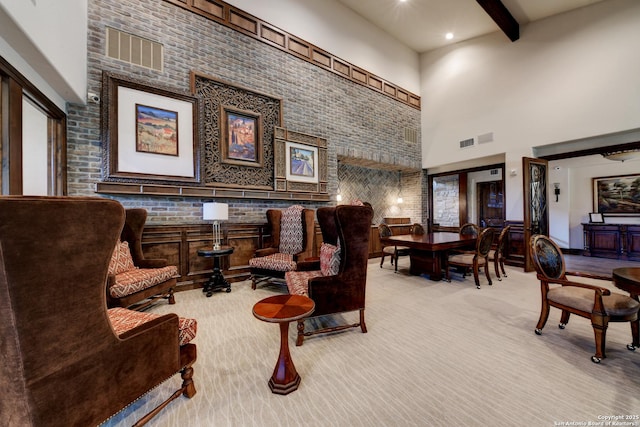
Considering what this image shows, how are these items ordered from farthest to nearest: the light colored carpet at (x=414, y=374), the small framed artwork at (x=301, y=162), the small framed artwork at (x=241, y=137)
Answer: the small framed artwork at (x=301, y=162) → the small framed artwork at (x=241, y=137) → the light colored carpet at (x=414, y=374)

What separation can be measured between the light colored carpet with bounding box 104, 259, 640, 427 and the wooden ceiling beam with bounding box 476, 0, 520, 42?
225 inches

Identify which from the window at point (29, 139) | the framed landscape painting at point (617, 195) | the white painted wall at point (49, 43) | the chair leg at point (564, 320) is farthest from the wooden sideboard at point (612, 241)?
the window at point (29, 139)

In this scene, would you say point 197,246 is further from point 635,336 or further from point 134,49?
point 635,336

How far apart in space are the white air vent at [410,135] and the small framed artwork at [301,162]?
10.9ft

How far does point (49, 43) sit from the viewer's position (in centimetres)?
227

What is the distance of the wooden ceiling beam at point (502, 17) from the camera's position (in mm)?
4926

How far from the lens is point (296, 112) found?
205 inches

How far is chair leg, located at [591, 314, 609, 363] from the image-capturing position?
6.37ft

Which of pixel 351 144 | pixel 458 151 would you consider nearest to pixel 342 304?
pixel 351 144

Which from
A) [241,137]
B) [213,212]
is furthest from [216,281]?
[241,137]

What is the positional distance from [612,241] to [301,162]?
27.7ft

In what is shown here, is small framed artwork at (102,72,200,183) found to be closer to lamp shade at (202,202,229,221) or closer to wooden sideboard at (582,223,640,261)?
lamp shade at (202,202,229,221)

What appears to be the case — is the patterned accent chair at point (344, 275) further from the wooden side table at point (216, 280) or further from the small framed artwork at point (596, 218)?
the small framed artwork at point (596, 218)

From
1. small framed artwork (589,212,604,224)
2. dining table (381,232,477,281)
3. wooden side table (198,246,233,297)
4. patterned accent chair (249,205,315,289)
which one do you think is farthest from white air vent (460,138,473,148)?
wooden side table (198,246,233,297)
